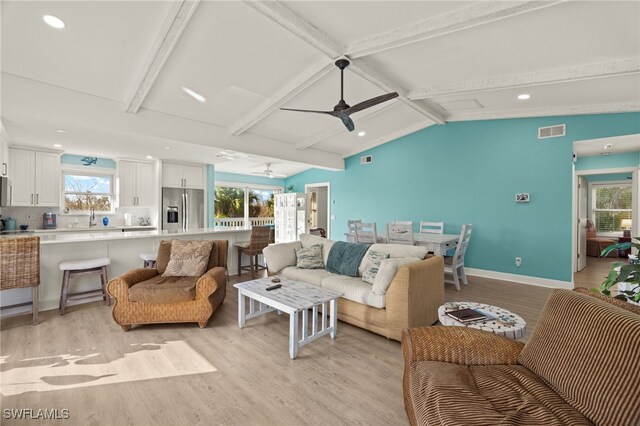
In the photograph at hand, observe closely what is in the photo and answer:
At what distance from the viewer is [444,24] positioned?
2.71 m

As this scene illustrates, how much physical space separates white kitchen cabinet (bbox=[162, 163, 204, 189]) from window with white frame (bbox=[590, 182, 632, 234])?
33.0 feet

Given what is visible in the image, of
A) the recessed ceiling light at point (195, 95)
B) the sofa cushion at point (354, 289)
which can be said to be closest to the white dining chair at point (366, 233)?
the sofa cushion at point (354, 289)

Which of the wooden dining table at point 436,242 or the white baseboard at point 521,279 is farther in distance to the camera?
the white baseboard at point 521,279

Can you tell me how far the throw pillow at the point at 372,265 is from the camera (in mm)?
3137

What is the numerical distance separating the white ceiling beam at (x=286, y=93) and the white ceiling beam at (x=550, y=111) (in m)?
3.37

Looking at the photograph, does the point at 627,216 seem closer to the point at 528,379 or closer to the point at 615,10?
the point at 615,10

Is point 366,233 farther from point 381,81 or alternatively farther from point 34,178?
point 34,178

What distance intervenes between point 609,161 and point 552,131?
228 centimetres

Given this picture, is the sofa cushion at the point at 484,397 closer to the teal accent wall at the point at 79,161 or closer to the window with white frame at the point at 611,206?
the teal accent wall at the point at 79,161

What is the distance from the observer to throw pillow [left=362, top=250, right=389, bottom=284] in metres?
3.14

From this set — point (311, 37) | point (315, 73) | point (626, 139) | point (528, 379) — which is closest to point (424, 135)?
point (626, 139)

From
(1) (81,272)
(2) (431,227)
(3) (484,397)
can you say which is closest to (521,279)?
(2) (431,227)

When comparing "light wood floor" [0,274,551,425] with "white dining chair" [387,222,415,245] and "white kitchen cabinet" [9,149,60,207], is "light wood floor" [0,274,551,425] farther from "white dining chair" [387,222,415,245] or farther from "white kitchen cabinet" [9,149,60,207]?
"white kitchen cabinet" [9,149,60,207]

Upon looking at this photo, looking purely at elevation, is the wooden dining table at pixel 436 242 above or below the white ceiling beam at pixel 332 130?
below
